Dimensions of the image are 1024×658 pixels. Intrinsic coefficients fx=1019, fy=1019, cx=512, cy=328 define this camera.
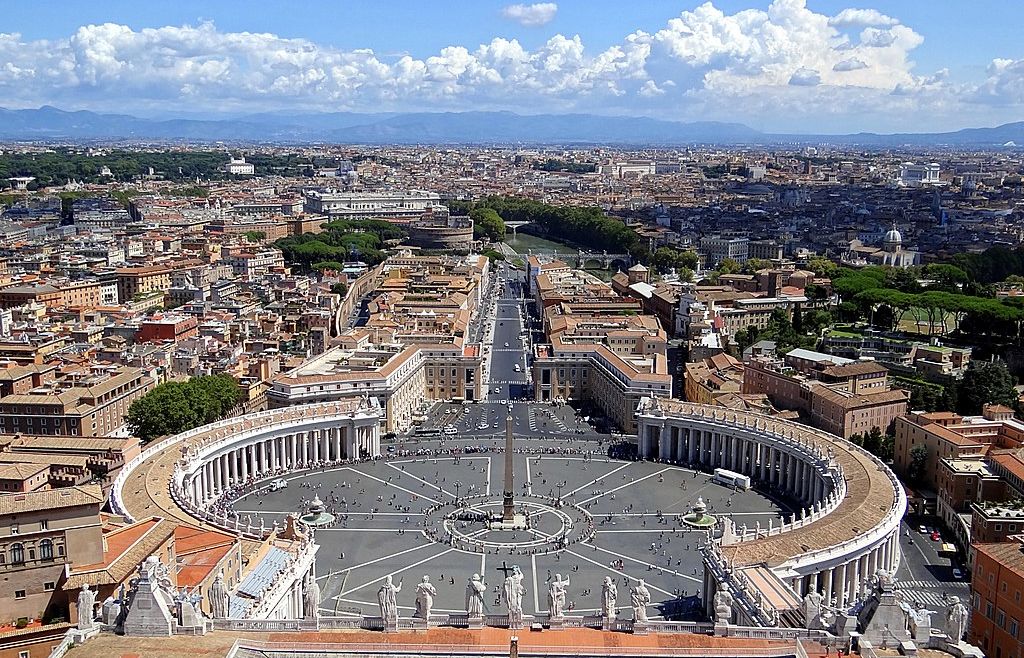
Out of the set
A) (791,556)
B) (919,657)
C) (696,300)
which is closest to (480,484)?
(791,556)

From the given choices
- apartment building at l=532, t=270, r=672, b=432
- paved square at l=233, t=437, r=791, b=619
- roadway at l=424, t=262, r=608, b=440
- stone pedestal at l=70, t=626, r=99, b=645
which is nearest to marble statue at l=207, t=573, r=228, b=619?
stone pedestal at l=70, t=626, r=99, b=645

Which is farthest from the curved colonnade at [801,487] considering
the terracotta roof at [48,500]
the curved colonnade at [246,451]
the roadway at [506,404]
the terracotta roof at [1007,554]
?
the terracotta roof at [48,500]

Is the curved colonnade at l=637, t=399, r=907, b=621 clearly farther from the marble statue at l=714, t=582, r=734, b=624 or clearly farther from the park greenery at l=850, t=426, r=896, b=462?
the park greenery at l=850, t=426, r=896, b=462

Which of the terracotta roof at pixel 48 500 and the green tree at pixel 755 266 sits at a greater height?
the terracotta roof at pixel 48 500

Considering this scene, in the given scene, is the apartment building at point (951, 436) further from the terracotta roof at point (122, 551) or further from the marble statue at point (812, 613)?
the terracotta roof at point (122, 551)

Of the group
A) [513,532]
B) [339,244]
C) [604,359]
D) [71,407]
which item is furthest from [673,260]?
[513,532]

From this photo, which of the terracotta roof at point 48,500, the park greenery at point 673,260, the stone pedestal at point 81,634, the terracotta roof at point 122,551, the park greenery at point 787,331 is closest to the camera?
the stone pedestal at point 81,634

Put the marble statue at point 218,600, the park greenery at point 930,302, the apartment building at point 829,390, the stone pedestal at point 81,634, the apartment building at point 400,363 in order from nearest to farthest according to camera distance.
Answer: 1. the stone pedestal at point 81,634
2. the marble statue at point 218,600
3. the apartment building at point 829,390
4. the apartment building at point 400,363
5. the park greenery at point 930,302
